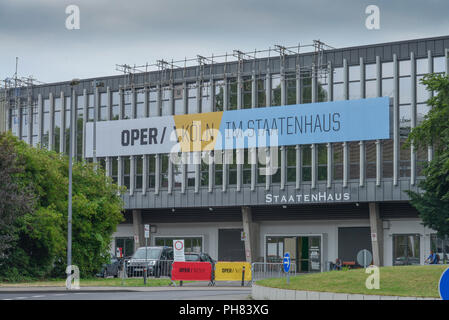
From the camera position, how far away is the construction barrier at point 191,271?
122ft

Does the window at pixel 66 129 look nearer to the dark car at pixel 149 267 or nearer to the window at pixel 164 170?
the window at pixel 164 170

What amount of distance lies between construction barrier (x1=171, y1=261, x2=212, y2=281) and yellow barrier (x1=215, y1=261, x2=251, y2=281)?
52 cm

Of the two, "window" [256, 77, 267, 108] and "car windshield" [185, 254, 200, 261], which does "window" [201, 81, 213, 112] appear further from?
"car windshield" [185, 254, 200, 261]

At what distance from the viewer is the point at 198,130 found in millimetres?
58344

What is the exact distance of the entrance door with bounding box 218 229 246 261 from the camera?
59781 mm

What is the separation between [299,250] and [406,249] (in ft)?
24.7

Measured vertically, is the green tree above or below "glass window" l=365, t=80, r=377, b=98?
below

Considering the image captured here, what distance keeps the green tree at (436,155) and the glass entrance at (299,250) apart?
1446cm

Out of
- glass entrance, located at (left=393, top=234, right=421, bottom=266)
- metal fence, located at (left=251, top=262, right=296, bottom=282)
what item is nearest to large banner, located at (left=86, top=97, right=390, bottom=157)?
glass entrance, located at (left=393, top=234, right=421, bottom=266)

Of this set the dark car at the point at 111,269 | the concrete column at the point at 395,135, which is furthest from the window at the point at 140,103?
the concrete column at the point at 395,135

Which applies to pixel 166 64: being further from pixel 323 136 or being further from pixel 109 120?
pixel 323 136

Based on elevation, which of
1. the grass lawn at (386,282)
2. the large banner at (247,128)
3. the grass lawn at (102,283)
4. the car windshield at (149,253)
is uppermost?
the large banner at (247,128)

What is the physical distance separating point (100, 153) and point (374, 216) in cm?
2143

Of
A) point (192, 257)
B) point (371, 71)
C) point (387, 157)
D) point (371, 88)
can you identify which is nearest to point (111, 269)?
point (192, 257)
